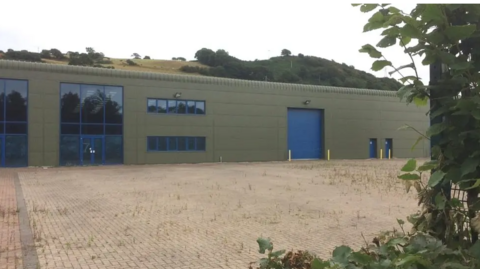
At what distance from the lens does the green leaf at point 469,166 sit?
5.82 ft

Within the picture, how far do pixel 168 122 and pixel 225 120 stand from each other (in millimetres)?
5213

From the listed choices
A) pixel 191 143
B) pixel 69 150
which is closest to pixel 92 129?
pixel 69 150

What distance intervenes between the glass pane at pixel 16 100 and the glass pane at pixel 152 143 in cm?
883

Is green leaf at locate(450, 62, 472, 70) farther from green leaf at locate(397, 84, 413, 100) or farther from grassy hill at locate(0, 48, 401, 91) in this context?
grassy hill at locate(0, 48, 401, 91)

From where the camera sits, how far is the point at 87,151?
98.4 ft

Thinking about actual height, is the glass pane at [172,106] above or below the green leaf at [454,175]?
above

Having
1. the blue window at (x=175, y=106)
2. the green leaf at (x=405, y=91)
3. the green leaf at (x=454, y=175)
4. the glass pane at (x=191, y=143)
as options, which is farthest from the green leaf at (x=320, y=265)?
the glass pane at (x=191, y=143)

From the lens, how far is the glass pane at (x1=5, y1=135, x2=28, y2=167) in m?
27.5

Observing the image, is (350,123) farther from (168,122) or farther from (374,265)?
(374,265)

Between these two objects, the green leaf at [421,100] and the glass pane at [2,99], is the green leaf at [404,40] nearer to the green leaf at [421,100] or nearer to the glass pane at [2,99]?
the green leaf at [421,100]

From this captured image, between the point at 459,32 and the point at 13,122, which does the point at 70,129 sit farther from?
the point at 459,32

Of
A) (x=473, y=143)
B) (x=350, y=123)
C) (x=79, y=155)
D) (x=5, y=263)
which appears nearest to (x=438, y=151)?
(x=473, y=143)

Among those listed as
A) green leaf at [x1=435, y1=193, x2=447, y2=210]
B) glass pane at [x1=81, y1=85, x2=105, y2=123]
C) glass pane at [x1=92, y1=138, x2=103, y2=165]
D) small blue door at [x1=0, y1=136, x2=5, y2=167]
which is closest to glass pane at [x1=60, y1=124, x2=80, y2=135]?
glass pane at [x1=81, y1=85, x2=105, y2=123]

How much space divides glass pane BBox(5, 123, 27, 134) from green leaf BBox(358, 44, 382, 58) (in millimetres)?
30276
